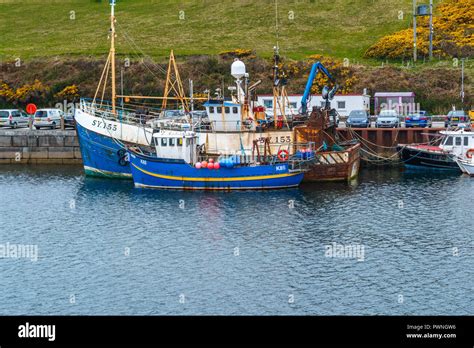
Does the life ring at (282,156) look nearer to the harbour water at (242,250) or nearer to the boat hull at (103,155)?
the harbour water at (242,250)

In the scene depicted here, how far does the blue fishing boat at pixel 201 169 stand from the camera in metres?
59.9

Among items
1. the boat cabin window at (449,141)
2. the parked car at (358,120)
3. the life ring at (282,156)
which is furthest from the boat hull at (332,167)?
the parked car at (358,120)

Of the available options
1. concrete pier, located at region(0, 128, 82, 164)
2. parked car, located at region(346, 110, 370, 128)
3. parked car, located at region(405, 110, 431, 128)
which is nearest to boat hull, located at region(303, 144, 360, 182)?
parked car, located at region(346, 110, 370, 128)

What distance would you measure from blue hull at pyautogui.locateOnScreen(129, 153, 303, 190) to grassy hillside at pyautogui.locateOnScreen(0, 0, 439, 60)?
46325 mm

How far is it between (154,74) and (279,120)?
118ft

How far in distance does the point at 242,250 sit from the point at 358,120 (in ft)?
106

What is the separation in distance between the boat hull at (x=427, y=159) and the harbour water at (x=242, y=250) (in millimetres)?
3391

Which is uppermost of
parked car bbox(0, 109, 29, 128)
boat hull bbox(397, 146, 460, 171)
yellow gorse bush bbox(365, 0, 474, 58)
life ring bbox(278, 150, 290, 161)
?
yellow gorse bush bbox(365, 0, 474, 58)

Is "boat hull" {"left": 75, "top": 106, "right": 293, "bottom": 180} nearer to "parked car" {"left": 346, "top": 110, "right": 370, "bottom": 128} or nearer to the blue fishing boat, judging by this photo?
the blue fishing boat

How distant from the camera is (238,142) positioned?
63.2m

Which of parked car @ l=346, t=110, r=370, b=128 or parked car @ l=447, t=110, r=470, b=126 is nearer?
parked car @ l=346, t=110, r=370, b=128

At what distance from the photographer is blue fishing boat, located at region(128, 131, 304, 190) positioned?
59.9m

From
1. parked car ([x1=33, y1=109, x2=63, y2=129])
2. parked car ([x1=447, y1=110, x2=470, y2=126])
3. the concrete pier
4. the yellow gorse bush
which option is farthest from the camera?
the yellow gorse bush
